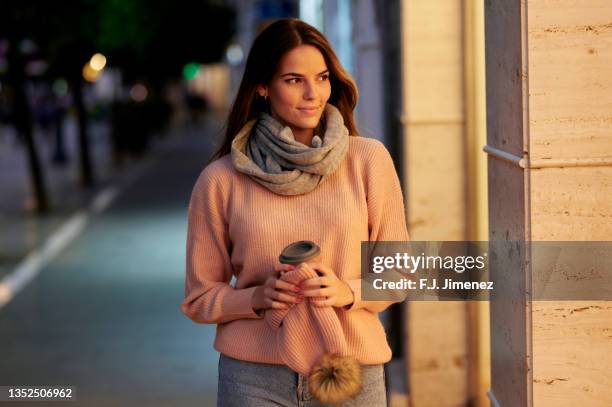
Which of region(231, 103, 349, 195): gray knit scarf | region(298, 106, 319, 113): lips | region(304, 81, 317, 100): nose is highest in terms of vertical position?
region(304, 81, 317, 100): nose

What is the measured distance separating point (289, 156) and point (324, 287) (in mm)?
366

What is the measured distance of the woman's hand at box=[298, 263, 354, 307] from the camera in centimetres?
303

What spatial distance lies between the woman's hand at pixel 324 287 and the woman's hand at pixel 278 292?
33mm

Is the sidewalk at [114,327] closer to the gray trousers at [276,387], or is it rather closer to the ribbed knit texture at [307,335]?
the gray trousers at [276,387]

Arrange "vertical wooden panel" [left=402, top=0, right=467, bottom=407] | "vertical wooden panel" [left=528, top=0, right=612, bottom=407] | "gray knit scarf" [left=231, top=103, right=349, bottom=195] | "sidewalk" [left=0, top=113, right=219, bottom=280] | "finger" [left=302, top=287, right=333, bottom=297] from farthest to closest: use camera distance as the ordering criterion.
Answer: "sidewalk" [left=0, top=113, right=219, bottom=280] → "vertical wooden panel" [left=402, top=0, right=467, bottom=407] → "vertical wooden panel" [left=528, top=0, right=612, bottom=407] → "gray knit scarf" [left=231, top=103, right=349, bottom=195] → "finger" [left=302, top=287, right=333, bottom=297]

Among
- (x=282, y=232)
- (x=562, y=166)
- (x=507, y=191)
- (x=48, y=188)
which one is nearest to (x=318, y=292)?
(x=282, y=232)

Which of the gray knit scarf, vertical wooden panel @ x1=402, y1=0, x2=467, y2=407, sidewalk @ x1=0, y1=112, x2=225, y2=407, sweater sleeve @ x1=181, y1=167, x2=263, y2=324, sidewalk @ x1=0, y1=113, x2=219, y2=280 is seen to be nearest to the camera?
the gray knit scarf

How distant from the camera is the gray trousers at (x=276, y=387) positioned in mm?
3209

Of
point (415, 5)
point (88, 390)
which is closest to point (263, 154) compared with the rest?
point (415, 5)

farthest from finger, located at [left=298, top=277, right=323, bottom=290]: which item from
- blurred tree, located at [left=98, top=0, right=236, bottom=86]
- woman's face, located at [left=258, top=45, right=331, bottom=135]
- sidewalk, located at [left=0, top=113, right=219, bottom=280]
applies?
blurred tree, located at [left=98, top=0, right=236, bottom=86]

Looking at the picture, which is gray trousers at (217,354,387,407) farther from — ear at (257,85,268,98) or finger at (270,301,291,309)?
ear at (257,85,268,98)

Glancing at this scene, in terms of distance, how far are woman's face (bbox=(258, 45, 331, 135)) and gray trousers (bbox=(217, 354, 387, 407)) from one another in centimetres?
65

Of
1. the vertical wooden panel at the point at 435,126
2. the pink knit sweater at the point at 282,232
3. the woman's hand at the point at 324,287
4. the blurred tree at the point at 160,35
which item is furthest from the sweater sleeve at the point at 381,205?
the blurred tree at the point at 160,35

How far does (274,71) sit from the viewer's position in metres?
3.30
